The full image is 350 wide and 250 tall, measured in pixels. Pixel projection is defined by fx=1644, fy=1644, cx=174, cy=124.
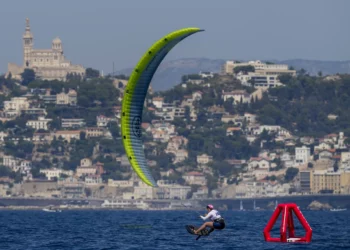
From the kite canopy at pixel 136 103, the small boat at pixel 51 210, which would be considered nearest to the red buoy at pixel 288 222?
the kite canopy at pixel 136 103

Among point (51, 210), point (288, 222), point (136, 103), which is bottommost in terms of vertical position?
point (288, 222)

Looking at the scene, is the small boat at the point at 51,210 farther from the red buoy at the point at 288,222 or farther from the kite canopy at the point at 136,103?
the red buoy at the point at 288,222

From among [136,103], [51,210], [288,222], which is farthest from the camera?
[51,210]

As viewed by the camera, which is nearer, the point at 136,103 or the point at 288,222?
the point at 288,222

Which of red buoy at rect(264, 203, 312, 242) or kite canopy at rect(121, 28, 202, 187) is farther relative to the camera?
kite canopy at rect(121, 28, 202, 187)

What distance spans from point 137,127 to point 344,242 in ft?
24.8

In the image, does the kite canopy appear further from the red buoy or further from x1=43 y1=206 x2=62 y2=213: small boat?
x1=43 y1=206 x2=62 y2=213: small boat

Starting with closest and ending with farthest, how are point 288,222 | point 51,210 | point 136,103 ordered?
point 288,222
point 136,103
point 51,210

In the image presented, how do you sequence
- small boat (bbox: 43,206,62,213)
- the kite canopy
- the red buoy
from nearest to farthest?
1. the red buoy
2. the kite canopy
3. small boat (bbox: 43,206,62,213)

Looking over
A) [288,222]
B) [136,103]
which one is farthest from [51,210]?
[288,222]

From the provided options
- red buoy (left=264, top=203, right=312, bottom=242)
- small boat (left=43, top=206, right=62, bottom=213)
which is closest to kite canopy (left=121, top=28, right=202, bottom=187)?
red buoy (left=264, top=203, right=312, bottom=242)

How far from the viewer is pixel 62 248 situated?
50.8 meters

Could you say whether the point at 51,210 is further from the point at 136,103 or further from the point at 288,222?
the point at 288,222

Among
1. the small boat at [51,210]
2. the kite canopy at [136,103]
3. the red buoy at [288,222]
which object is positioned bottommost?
the red buoy at [288,222]
